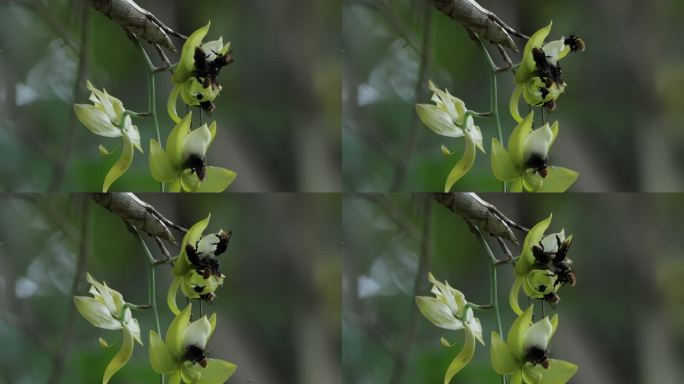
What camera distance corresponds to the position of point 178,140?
5.56 ft

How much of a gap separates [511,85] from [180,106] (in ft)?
1.78

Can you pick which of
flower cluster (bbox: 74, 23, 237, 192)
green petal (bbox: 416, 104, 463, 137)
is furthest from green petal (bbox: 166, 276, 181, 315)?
green petal (bbox: 416, 104, 463, 137)

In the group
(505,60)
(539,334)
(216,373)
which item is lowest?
(216,373)

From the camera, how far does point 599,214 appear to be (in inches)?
67.1

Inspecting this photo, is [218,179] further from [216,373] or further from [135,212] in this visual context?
[216,373]

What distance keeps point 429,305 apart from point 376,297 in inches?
3.4

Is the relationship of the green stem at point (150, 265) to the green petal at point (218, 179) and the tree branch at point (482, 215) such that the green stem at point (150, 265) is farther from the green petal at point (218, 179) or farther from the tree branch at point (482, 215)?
the tree branch at point (482, 215)

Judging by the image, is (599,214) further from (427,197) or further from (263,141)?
(263,141)

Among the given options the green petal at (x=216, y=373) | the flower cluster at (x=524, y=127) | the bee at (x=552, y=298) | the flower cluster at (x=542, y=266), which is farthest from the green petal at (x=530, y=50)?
the green petal at (x=216, y=373)

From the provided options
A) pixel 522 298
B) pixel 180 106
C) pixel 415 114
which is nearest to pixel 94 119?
pixel 180 106

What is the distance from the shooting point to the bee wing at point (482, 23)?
5.57 ft

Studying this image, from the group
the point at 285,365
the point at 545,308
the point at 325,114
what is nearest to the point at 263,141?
the point at 325,114

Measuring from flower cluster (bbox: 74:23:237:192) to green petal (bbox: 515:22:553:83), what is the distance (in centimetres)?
48

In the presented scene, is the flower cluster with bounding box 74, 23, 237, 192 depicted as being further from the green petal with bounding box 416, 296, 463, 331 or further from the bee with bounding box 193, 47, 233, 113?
the green petal with bounding box 416, 296, 463, 331
